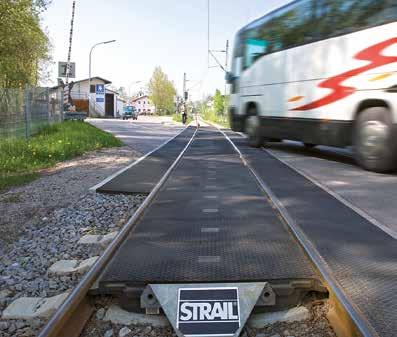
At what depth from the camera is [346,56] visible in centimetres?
1059

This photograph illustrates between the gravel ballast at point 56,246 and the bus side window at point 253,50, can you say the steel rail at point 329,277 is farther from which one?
the bus side window at point 253,50

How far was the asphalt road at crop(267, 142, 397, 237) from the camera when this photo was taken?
22.2 feet

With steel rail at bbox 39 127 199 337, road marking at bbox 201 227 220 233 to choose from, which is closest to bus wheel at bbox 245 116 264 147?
road marking at bbox 201 227 220 233

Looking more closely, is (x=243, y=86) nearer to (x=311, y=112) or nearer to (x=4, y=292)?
(x=311, y=112)

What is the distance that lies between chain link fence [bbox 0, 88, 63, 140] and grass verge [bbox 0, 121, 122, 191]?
81cm

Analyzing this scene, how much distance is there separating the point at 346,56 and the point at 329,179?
9.49 feet

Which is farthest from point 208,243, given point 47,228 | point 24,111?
point 24,111

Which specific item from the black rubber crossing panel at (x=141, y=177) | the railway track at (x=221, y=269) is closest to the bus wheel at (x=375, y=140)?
the railway track at (x=221, y=269)

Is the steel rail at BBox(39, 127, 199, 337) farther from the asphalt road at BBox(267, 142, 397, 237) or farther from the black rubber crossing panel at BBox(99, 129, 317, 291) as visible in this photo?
the asphalt road at BBox(267, 142, 397, 237)

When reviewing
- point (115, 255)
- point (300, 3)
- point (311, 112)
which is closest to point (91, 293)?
point (115, 255)

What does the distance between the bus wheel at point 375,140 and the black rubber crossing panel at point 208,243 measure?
309cm

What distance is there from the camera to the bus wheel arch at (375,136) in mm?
9570

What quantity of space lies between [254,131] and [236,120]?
1551 millimetres

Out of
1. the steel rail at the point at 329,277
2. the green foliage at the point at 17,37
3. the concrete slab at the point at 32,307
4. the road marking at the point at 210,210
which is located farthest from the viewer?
the green foliage at the point at 17,37
